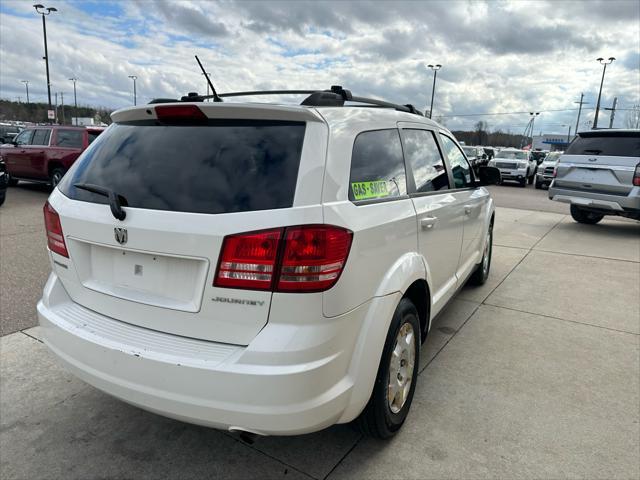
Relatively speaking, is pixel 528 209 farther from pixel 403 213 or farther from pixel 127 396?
pixel 127 396

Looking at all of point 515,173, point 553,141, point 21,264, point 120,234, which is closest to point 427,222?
point 120,234

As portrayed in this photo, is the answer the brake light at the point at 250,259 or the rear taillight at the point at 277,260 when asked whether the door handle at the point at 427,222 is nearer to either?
the rear taillight at the point at 277,260

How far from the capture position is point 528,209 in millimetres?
13703

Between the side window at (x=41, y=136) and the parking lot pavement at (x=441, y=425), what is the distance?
402 inches

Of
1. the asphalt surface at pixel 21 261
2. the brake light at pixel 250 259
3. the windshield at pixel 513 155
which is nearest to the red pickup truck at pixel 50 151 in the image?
the asphalt surface at pixel 21 261

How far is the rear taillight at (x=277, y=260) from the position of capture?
6.09ft

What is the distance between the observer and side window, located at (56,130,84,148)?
39.3 feet

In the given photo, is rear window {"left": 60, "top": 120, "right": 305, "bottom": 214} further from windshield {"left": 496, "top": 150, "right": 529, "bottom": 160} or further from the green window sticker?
windshield {"left": 496, "top": 150, "right": 529, "bottom": 160}

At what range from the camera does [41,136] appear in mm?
12500

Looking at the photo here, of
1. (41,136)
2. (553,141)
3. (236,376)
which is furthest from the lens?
(553,141)

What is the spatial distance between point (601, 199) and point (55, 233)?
9302mm

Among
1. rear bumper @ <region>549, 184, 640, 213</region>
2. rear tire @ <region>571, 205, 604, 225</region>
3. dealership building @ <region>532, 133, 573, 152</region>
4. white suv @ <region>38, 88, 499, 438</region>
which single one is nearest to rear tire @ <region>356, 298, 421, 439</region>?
white suv @ <region>38, 88, 499, 438</region>

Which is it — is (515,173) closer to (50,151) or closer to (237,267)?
(50,151)

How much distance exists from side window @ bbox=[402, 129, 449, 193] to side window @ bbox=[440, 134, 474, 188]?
26 centimetres
